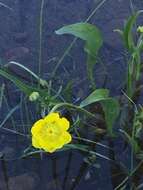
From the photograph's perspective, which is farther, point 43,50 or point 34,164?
point 43,50

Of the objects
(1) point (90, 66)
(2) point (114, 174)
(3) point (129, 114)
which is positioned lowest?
(2) point (114, 174)

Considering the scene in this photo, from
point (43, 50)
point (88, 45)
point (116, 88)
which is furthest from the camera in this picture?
point (43, 50)

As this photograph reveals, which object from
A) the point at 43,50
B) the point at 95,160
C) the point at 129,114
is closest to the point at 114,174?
the point at 95,160

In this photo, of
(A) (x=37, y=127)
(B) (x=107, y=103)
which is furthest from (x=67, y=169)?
(A) (x=37, y=127)

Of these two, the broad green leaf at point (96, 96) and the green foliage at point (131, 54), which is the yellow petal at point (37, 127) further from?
the green foliage at point (131, 54)

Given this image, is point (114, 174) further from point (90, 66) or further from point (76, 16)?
point (76, 16)

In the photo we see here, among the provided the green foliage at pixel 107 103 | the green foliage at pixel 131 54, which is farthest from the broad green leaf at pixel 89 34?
the green foliage at pixel 107 103

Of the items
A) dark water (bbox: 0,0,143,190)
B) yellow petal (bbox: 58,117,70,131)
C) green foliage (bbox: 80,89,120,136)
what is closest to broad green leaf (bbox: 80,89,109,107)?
green foliage (bbox: 80,89,120,136)
